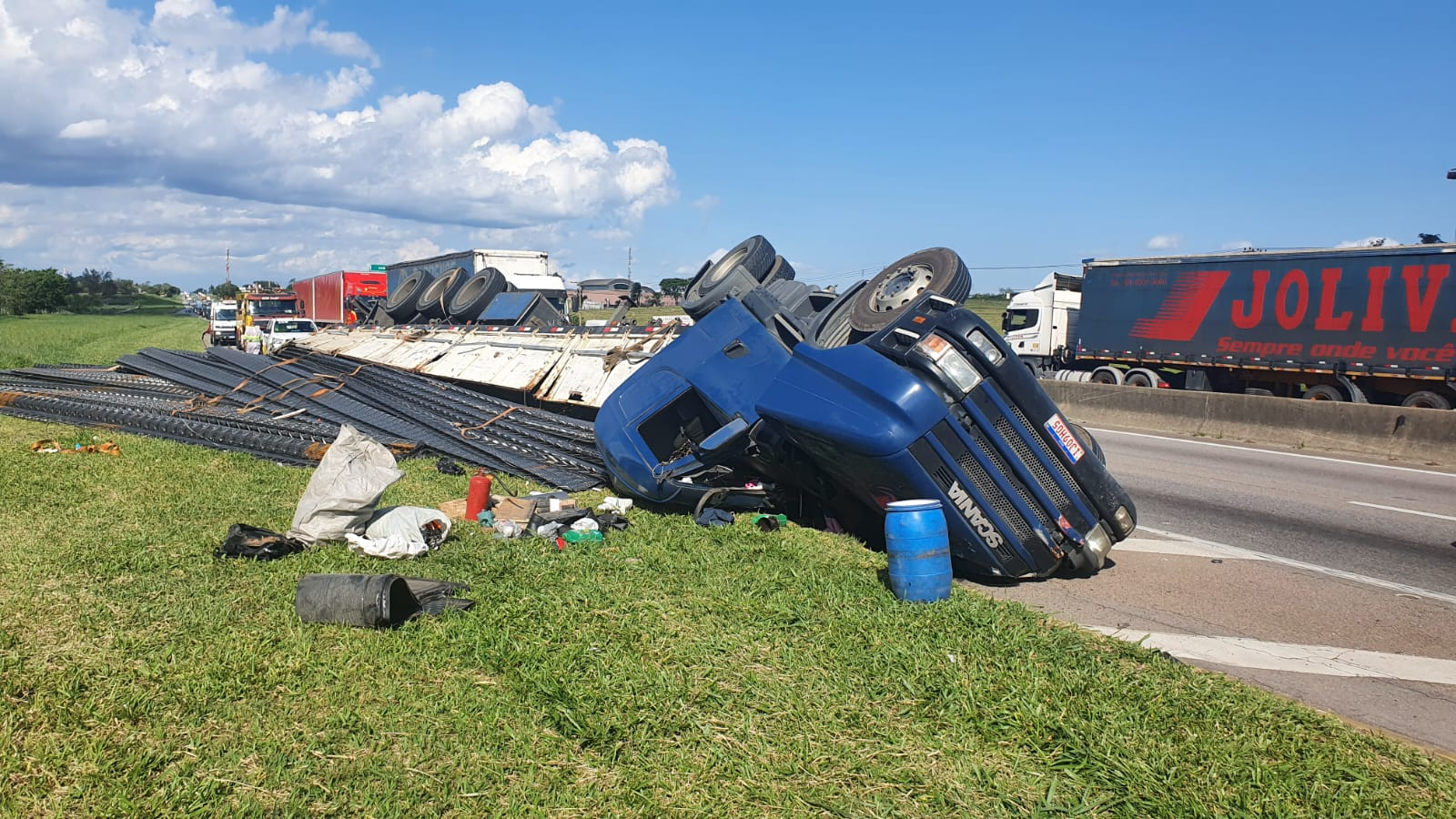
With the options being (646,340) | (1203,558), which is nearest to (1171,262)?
(646,340)

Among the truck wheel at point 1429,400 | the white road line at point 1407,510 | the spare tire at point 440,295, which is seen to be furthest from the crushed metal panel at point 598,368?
Result: the truck wheel at point 1429,400

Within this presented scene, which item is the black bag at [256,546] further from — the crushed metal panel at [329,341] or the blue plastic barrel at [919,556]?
the crushed metal panel at [329,341]

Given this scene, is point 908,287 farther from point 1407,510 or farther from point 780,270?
point 1407,510

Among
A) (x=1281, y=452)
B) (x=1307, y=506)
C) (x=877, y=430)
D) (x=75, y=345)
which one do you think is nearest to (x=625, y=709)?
(x=877, y=430)

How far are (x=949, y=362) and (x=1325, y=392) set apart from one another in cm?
1658

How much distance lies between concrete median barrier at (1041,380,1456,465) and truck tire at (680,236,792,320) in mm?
9263

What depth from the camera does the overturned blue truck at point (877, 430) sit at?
598 centimetres

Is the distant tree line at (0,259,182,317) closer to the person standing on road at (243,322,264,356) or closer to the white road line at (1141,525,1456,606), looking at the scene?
the person standing on road at (243,322,264,356)

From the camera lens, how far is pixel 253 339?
32.0 metres

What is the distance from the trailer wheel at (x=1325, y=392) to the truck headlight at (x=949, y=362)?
16.1 meters

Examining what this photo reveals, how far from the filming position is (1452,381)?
56.0ft

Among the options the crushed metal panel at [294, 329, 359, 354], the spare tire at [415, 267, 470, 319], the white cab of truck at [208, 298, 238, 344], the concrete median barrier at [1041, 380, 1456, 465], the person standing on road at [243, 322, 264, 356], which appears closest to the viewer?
the concrete median barrier at [1041, 380, 1456, 465]

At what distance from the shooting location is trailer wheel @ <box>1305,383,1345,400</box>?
18.8 meters

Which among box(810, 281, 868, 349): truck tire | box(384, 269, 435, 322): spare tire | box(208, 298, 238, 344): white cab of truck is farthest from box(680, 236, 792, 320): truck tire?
box(208, 298, 238, 344): white cab of truck
